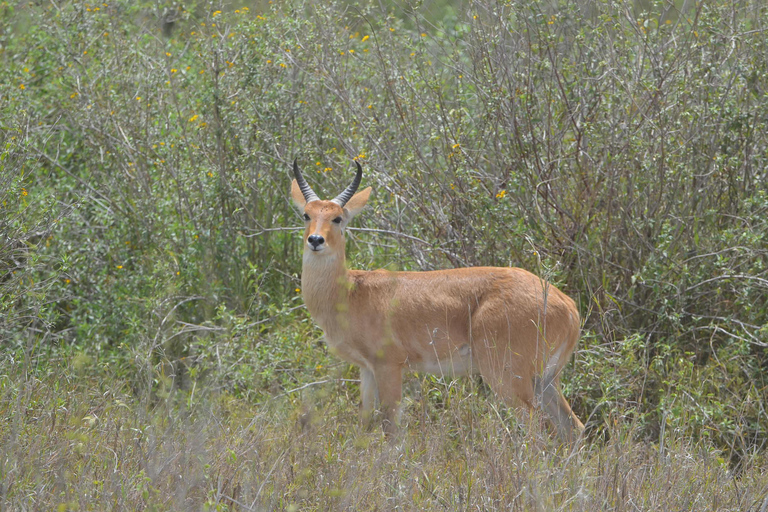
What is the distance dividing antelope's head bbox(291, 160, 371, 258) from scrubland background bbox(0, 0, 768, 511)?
0.77 m

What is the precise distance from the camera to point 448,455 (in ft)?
17.5

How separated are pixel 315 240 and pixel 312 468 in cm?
178

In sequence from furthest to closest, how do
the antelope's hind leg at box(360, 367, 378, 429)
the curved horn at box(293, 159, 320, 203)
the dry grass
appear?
1. the curved horn at box(293, 159, 320, 203)
2. the antelope's hind leg at box(360, 367, 378, 429)
3. the dry grass

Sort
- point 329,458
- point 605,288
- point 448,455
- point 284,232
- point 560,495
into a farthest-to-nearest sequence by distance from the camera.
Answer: point 284,232 < point 605,288 < point 448,455 < point 329,458 < point 560,495

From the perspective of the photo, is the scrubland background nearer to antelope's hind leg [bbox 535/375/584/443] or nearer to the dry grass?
the dry grass

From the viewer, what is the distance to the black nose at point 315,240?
20.3 ft

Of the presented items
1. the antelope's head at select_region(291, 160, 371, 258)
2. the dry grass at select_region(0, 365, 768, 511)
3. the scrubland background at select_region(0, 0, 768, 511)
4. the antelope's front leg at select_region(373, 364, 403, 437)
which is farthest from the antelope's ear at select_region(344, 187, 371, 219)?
the dry grass at select_region(0, 365, 768, 511)

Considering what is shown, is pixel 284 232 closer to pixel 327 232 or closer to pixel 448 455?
pixel 327 232

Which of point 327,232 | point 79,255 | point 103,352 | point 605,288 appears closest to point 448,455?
point 327,232

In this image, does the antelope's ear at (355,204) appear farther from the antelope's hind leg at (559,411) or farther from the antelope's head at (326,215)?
the antelope's hind leg at (559,411)

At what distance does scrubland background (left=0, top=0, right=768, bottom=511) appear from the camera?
4730 mm

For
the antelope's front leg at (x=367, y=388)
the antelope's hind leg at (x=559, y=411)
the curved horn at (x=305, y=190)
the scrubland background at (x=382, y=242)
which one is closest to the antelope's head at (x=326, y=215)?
the curved horn at (x=305, y=190)

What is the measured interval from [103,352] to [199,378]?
0.83 meters

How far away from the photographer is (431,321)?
6.31m
